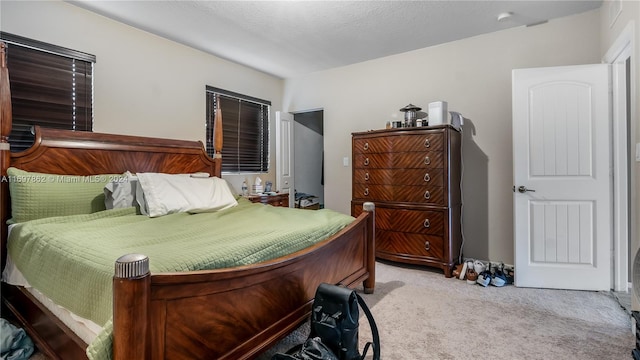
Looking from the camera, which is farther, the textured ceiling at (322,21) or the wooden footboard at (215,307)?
the textured ceiling at (322,21)

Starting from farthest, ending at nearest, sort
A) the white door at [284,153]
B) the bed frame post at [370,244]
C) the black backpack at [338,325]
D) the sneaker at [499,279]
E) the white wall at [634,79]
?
the white door at [284,153]
the sneaker at [499,279]
the bed frame post at [370,244]
the white wall at [634,79]
the black backpack at [338,325]

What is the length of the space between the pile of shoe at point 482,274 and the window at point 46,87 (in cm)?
358

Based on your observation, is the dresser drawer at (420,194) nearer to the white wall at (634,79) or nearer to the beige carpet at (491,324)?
the beige carpet at (491,324)

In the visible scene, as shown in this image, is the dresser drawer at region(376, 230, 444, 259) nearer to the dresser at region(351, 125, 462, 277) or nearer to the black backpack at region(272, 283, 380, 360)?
the dresser at region(351, 125, 462, 277)

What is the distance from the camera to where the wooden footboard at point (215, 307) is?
937 mm

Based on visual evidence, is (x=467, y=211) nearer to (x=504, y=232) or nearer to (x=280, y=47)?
(x=504, y=232)

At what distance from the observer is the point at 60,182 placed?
2.18 meters

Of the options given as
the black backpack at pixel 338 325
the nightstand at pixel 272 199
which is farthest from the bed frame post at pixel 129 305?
the nightstand at pixel 272 199

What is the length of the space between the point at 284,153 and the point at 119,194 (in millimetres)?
2520

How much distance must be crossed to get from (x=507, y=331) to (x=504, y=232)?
1439 mm

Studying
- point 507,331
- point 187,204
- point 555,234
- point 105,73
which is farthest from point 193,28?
point 555,234

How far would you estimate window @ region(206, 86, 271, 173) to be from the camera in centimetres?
378

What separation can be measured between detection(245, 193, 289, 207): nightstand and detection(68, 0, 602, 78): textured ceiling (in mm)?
1699

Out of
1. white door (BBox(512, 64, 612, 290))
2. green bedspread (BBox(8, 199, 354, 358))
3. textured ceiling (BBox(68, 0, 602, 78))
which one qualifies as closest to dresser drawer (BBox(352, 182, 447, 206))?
white door (BBox(512, 64, 612, 290))
